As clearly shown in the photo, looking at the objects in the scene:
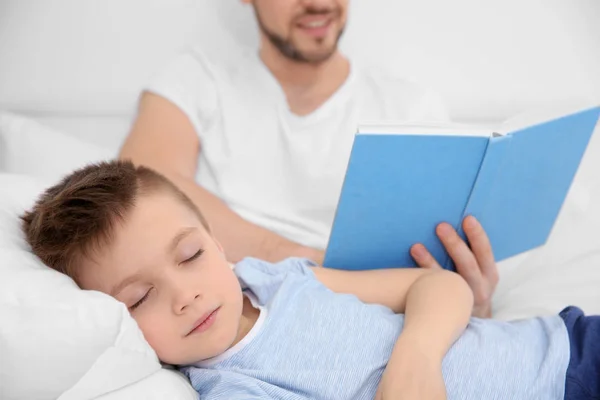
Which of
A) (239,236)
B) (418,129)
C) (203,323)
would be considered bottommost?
(239,236)

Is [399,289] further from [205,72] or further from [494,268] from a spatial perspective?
[205,72]

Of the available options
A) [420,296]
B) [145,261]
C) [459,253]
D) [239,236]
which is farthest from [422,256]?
[145,261]

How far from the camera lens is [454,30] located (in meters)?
1.85

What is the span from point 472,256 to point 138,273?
61cm

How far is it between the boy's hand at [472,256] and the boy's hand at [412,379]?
306 millimetres

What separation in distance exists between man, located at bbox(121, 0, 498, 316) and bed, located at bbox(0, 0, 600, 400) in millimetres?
159

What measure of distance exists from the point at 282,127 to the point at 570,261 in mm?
690

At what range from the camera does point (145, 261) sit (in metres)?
0.93

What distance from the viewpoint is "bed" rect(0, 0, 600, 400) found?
1490 mm

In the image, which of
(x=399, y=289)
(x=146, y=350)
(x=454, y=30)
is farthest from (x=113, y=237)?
(x=454, y=30)

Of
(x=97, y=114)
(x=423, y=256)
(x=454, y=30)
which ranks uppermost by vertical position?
(x=454, y=30)

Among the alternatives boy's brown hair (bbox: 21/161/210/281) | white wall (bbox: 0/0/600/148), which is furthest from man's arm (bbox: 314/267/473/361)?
white wall (bbox: 0/0/600/148)

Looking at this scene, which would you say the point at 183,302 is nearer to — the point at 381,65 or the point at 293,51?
the point at 293,51

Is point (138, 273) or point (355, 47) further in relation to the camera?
point (355, 47)
